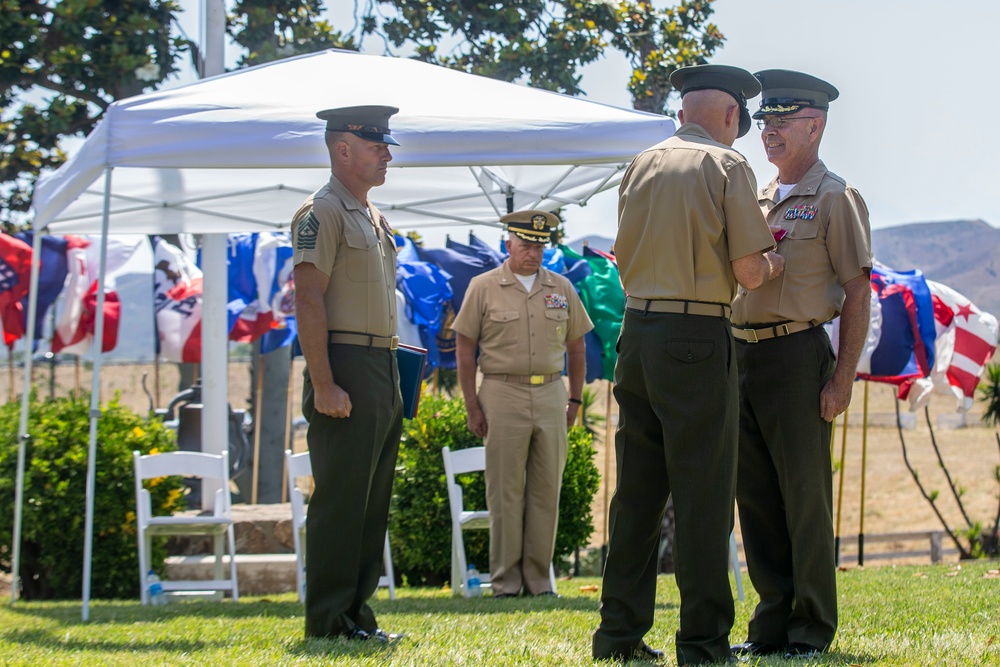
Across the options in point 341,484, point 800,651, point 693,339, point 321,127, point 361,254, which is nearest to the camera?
point 693,339

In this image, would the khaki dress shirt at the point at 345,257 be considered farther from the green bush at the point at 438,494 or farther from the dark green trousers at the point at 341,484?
the green bush at the point at 438,494

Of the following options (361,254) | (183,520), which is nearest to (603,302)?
(183,520)

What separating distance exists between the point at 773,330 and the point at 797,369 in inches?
6.6

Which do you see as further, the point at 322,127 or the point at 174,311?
the point at 174,311

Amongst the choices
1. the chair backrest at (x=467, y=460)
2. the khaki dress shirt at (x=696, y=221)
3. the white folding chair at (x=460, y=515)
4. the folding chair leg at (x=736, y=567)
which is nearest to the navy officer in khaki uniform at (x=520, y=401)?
the white folding chair at (x=460, y=515)

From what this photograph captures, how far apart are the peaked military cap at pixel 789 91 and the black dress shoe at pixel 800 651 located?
76.9 inches

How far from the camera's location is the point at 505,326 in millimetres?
6992

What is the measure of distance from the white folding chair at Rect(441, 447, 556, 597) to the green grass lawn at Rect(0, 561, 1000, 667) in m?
0.21

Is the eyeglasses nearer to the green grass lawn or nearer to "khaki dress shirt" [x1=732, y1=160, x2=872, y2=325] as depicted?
"khaki dress shirt" [x1=732, y1=160, x2=872, y2=325]

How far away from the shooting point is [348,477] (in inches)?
183

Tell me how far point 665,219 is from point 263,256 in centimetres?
714

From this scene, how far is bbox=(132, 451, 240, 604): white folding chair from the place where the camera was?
7168 mm

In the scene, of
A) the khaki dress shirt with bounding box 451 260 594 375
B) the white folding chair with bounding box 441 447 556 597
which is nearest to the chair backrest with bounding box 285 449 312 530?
the white folding chair with bounding box 441 447 556 597

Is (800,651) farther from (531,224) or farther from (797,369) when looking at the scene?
(531,224)
